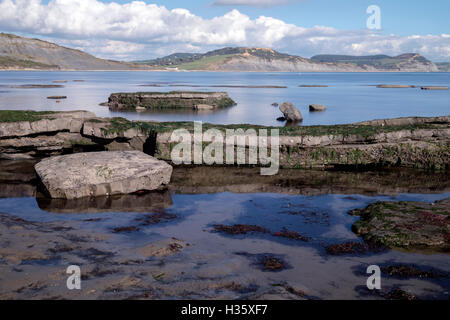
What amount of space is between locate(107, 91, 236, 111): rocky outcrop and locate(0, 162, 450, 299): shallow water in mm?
29507

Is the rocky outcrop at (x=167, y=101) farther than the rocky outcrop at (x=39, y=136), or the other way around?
the rocky outcrop at (x=167, y=101)

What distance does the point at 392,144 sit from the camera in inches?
722

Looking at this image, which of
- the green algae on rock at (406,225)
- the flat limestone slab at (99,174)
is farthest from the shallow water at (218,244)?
the flat limestone slab at (99,174)

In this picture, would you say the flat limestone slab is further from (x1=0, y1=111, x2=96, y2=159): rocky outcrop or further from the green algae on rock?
the green algae on rock

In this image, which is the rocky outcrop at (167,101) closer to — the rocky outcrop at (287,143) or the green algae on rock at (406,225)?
Result: the rocky outcrop at (287,143)

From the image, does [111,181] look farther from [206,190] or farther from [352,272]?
[352,272]

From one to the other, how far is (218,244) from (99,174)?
5.64 m

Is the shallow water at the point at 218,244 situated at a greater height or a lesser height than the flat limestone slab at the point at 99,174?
lesser

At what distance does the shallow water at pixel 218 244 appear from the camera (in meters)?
6.71

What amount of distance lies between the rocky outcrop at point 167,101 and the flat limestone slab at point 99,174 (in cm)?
2956

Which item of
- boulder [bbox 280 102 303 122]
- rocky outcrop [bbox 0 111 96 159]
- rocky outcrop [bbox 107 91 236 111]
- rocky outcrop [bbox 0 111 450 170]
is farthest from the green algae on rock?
rocky outcrop [bbox 107 91 236 111]

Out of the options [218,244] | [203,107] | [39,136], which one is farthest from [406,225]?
[203,107]
